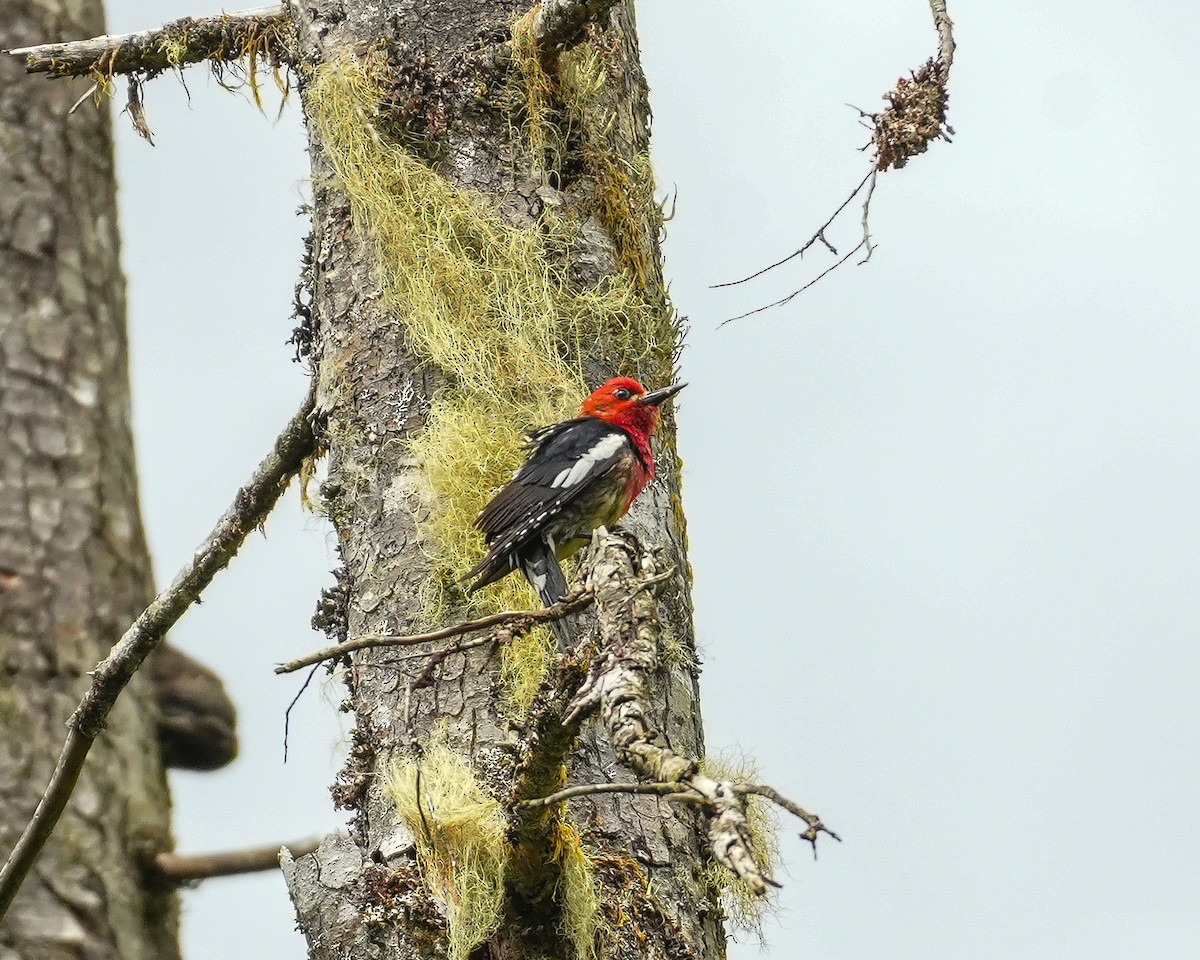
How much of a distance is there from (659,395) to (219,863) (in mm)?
1525

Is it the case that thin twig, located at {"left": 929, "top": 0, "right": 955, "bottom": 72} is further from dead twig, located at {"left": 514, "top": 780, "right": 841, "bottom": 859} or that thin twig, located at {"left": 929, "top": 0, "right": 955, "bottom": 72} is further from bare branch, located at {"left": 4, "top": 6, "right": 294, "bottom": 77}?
bare branch, located at {"left": 4, "top": 6, "right": 294, "bottom": 77}

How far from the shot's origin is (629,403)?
3914mm

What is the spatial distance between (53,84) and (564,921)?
306 centimetres

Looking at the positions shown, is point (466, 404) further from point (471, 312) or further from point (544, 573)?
point (544, 573)

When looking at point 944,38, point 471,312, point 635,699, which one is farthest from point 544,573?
point 635,699

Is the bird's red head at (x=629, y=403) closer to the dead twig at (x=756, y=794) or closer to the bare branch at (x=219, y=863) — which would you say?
the bare branch at (x=219, y=863)

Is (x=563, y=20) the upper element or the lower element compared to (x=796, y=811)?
upper

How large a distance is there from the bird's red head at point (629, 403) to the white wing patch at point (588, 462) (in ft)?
0.17

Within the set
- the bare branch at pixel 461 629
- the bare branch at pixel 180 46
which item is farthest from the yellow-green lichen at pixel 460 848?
the bare branch at pixel 180 46

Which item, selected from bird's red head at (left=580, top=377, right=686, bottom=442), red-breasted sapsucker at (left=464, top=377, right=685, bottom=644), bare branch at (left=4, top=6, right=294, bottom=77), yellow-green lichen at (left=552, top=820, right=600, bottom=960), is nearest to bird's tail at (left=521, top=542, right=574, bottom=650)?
red-breasted sapsucker at (left=464, top=377, right=685, bottom=644)

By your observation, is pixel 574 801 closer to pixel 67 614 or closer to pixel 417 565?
pixel 417 565

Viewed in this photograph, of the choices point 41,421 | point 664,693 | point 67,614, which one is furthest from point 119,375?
point 664,693

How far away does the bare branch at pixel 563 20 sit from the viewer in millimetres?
3846

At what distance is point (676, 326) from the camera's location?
4121 millimetres
